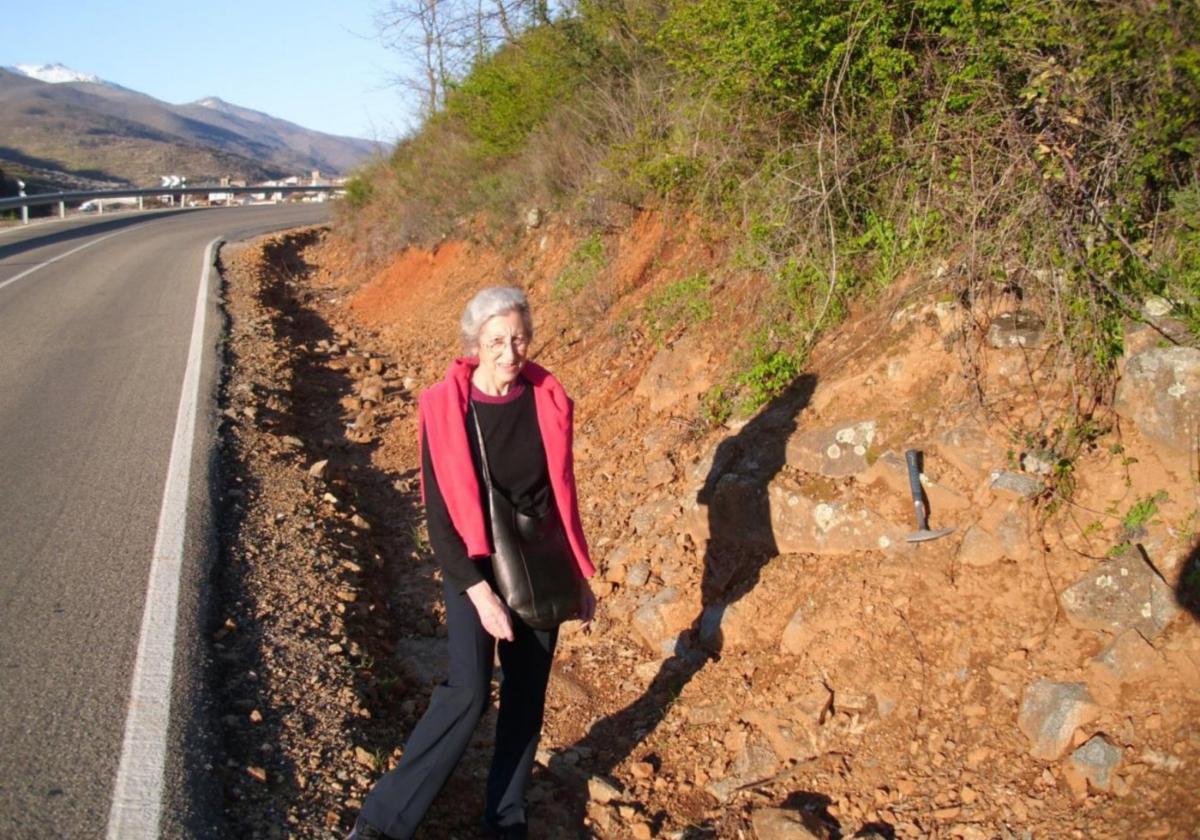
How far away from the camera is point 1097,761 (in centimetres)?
343

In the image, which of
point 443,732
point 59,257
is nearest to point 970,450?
point 443,732

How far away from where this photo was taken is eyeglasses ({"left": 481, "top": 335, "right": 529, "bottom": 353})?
3154mm

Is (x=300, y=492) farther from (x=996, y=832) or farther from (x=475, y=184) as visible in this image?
(x=475, y=184)

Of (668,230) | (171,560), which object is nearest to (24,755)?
(171,560)

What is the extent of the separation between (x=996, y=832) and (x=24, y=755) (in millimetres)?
3521

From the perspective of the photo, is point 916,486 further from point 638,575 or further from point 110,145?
point 110,145

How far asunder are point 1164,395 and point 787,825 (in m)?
2.31

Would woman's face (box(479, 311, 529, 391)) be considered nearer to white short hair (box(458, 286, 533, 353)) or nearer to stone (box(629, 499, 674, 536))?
white short hair (box(458, 286, 533, 353))

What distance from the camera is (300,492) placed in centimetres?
645

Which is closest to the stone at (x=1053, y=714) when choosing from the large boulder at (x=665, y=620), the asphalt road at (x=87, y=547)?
the large boulder at (x=665, y=620)

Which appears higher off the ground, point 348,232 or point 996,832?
point 348,232

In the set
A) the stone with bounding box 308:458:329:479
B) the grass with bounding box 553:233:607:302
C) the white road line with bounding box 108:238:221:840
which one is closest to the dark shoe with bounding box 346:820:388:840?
the white road line with bounding box 108:238:221:840

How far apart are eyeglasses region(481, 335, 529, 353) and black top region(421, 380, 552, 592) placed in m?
0.16

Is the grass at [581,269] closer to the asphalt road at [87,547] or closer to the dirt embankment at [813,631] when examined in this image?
the dirt embankment at [813,631]
